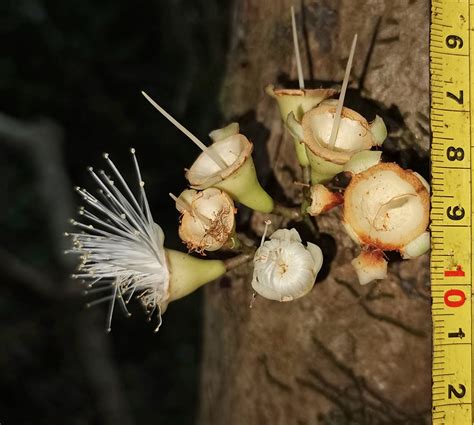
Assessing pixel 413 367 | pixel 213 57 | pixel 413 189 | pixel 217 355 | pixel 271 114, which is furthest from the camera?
pixel 213 57

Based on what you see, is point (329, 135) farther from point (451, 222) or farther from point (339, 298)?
point (339, 298)

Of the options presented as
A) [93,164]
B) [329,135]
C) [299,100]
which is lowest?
[329,135]

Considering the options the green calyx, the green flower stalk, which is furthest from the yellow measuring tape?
the green calyx

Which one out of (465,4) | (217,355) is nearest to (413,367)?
(217,355)

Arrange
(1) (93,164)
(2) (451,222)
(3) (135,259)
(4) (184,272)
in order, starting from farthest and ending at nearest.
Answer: (1) (93,164), (3) (135,259), (4) (184,272), (2) (451,222)

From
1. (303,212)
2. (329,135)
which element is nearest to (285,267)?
(303,212)

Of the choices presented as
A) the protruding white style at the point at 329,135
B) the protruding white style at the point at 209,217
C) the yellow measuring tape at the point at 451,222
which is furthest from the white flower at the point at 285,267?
the yellow measuring tape at the point at 451,222

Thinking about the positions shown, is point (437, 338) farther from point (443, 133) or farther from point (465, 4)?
point (465, 4)
